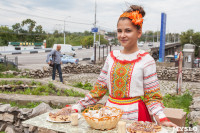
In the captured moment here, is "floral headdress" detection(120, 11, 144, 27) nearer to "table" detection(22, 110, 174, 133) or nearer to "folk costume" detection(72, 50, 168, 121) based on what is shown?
"folk costume" detection(72, 50, 168, 121)

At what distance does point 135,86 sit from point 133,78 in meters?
0.08

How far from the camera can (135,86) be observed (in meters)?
2.12

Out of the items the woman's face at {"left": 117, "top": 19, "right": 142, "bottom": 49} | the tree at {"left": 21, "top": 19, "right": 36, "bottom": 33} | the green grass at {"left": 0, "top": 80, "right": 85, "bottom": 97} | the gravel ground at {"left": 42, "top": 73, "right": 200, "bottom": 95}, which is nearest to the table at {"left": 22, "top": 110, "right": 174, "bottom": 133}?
the woman's face at {"left": 117, "top": 19, "right": 142, "bottom": 49}

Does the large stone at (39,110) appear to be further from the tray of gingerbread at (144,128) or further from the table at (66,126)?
the tray of gingerbread at (144,128)

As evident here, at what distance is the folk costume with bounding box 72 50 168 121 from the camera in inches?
82.4

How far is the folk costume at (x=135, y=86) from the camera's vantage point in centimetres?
209

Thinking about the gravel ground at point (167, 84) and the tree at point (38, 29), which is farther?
the tree at point (38, 29)

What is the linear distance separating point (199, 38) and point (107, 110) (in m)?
60.7

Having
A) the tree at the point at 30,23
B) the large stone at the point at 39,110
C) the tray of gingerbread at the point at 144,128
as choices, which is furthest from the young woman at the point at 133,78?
the tree at the point at 30,23

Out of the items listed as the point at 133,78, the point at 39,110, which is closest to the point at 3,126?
the point at 39,110

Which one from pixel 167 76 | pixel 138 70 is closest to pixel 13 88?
pixel 138 70

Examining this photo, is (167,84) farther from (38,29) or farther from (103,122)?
(38,29)

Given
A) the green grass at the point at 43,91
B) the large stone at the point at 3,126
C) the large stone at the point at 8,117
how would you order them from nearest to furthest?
the large stone at the point at 8,117 → the large stone at the point at 3,126 → the green grass at the point at 43,91

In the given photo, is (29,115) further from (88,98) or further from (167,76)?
(167,76)
